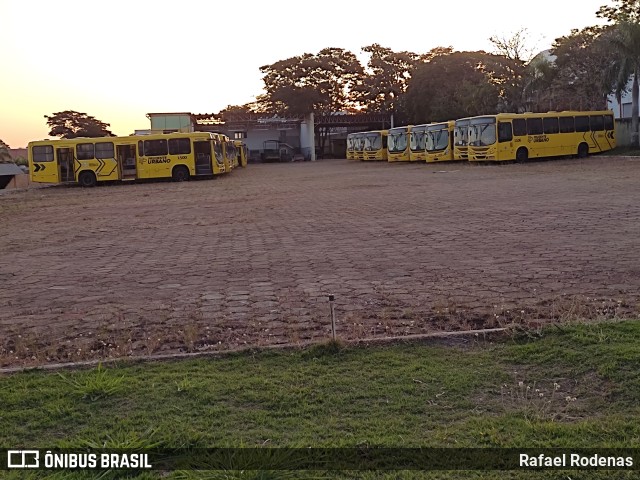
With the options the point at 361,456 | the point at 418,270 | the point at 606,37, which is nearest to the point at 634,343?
the point at 361,456

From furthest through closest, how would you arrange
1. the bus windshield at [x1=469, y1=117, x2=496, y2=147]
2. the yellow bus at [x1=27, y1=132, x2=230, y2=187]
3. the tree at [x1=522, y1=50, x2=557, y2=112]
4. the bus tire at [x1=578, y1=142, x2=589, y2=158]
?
the tree at [x1=522, y1=50, x2=557, y2=112] < the bus tire at [x1=578, y1=142, x2=589, y2=158] < the bus windshield at [x1=469, y1=117, x2=496, y2=147] < the yellow bus at [x1=27, y1=132, x2=230, y2=187]

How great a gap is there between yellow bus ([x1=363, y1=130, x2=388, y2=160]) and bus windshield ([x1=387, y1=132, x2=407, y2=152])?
2653mm

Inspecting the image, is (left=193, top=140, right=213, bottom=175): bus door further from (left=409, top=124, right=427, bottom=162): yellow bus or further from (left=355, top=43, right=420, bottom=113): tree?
(left=355, top=43, right=420, bottom=113): tree

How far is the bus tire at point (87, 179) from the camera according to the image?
32.0 metres

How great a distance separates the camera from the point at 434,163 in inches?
1662

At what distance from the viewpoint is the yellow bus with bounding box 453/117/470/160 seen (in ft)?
119

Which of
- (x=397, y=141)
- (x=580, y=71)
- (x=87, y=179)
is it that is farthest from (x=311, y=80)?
(x=87, y=179)

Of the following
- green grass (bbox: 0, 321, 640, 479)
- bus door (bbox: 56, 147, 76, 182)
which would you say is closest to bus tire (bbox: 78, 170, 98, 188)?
bus door (bbox: 56, 147, 76, 182)

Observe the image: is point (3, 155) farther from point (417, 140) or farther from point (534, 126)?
point (534, 126)

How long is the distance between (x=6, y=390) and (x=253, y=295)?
3175 millimetres

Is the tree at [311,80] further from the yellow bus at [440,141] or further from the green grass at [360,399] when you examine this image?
the green grass at [360,399]

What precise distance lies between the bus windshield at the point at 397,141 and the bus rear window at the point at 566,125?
12312mm

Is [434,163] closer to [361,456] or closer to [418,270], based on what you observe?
[418,270]

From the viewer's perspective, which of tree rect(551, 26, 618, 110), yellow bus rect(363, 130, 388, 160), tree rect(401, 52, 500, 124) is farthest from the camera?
tree rect(401, 52, 500, 124)
